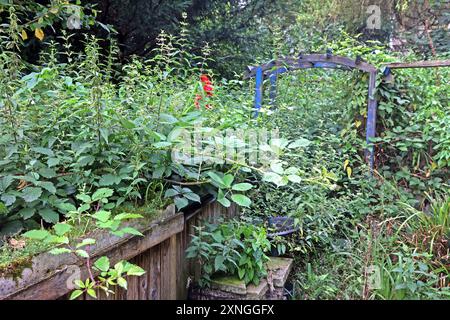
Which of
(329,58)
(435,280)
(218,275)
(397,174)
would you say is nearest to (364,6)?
(329,58)

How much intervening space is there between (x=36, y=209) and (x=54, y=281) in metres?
0.33

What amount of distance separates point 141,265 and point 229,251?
48 centimetres

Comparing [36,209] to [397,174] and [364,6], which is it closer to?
[397,174]

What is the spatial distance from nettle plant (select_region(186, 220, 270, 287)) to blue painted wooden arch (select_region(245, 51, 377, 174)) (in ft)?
5.89

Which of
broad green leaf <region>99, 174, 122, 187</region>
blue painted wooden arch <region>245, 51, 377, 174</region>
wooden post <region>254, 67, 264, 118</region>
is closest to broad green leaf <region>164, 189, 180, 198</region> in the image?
broad green leaf <region>99, 174, 122, 187</region>

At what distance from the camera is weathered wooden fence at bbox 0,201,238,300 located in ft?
3.18

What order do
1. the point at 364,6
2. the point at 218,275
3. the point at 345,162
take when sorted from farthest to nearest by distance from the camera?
the point at 364,6
the point at 345,162
the point at 218,275

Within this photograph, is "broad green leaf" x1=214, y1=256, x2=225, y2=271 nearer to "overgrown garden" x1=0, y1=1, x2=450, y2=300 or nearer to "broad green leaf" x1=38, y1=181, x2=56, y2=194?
"overgrown garden" x1=0, y1=1, x2=450, y2=300

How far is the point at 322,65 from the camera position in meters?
3.83

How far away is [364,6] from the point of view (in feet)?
24.7

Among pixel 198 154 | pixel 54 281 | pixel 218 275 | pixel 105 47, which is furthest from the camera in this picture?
pixel 105 47

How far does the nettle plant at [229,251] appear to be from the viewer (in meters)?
1.71

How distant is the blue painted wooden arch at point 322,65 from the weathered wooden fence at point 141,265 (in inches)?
75.1

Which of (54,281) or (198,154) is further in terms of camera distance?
(198,154)
